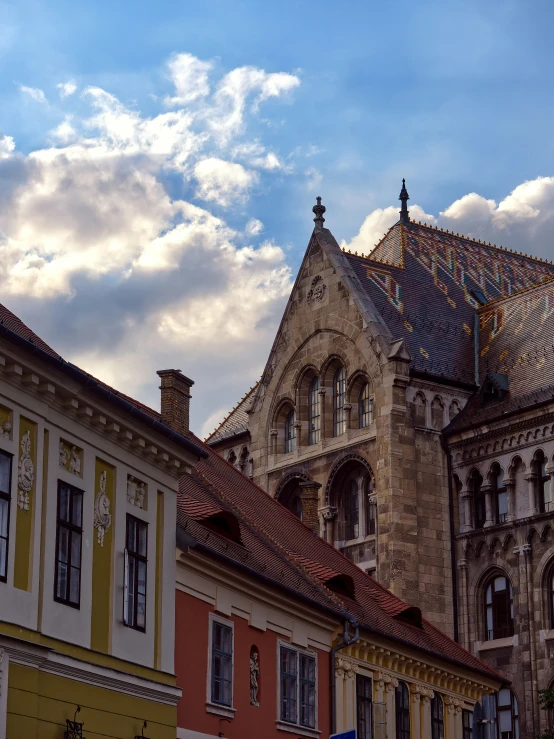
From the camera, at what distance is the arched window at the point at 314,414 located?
5519 cm

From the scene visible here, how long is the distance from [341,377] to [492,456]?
672cm

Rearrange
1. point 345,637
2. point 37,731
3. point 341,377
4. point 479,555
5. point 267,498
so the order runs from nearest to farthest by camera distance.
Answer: point 37,731, point 345,637, point 267,498, point 479,555, point 341,377

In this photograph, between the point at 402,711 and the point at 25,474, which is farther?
the point at 402,711

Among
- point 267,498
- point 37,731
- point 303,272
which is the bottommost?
point 37,731

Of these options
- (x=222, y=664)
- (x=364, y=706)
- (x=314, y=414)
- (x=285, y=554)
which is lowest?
(x=222, y=664)

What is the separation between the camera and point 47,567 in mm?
20875

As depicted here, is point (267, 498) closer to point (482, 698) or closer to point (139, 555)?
point (482, 698)

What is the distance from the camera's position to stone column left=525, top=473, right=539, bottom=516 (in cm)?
4938

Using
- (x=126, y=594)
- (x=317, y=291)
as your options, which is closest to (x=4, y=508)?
(x=126, y=594)

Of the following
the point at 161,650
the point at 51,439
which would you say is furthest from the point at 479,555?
the point at 51,439

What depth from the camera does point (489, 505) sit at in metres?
51.1

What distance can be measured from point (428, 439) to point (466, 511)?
110 inches

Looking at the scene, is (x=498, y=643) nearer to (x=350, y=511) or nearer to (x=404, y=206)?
(x=350, y=511)

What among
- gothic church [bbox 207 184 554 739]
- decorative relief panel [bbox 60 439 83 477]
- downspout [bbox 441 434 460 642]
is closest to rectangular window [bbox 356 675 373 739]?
decorative relief panel [bbox 60 439 83 477]
